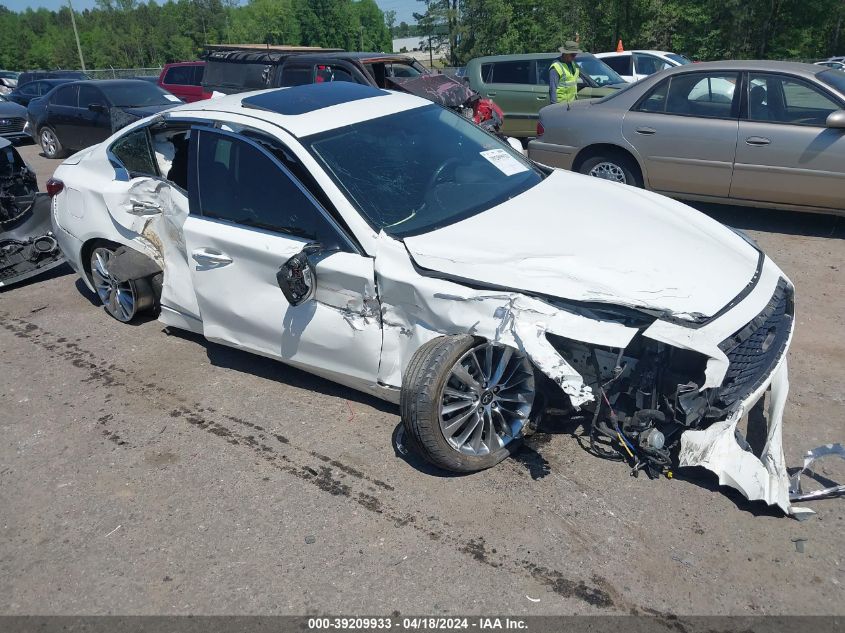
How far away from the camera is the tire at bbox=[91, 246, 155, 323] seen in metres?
5.21

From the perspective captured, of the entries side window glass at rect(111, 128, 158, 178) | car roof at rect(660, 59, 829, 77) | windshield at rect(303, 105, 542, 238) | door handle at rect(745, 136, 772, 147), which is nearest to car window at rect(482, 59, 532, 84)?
car roof at rect(660, 59, 829, 77)

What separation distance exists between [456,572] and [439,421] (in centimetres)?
67

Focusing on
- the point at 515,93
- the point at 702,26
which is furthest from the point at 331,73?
the point at 702,26

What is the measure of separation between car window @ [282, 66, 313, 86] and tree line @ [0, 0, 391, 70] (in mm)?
64145

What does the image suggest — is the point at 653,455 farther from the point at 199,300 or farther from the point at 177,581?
the point at 199,300

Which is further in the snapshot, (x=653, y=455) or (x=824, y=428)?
(x=824, y=428)

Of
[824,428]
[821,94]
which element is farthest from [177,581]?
[821,94]

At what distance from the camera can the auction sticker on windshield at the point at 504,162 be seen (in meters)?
4.45

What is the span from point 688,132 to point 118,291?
5.36m

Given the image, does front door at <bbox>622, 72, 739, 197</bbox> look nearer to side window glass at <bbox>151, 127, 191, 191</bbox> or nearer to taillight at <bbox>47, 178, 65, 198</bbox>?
side window glass at <bbox>151, 127, 191, 191</bbox>

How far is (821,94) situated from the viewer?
6.26m

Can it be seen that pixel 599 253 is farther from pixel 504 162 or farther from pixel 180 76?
pixel 180 76

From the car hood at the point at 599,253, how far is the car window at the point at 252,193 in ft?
2.04

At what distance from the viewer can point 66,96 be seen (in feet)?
43.0
